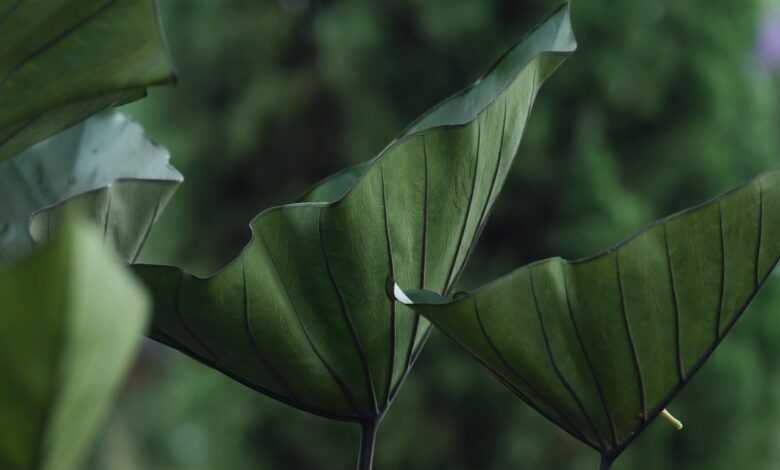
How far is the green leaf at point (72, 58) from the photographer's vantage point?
39 centimetres

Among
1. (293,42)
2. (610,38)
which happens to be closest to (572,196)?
(610,38)

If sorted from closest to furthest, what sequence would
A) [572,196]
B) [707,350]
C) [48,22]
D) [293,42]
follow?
[48,22] → [707,350] → [572,196] → [293,42]

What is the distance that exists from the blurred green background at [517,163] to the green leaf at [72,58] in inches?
128

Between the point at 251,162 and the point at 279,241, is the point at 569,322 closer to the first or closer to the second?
the point at 279,241

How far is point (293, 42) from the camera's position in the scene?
13.6 ft

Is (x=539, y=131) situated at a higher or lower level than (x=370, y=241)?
lower

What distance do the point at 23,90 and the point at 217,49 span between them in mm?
3819

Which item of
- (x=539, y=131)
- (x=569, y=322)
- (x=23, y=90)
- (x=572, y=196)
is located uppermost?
(x=23, y=90)

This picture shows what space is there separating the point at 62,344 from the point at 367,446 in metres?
0.30

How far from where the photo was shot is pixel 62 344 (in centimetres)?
23

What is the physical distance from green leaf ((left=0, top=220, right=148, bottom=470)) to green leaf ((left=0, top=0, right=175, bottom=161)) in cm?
18

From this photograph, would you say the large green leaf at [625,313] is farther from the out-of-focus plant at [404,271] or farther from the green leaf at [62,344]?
the green leaf at [62,344]

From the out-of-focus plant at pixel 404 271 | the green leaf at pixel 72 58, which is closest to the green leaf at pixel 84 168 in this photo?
the out-of-focus plant at pixel 404 271

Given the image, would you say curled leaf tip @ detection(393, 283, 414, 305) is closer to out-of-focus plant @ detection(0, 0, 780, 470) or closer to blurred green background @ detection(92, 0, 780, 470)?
out-of-focus plant @ detection(0, 0, 780, 470)
